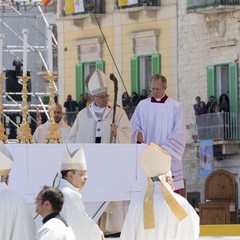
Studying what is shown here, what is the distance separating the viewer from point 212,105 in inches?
1838

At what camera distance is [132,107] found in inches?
1828

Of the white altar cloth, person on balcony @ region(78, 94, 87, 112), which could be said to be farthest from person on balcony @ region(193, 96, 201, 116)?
the white altar cloth

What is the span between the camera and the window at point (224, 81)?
46.3 m

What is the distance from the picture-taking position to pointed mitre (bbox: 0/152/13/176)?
15.1 meters

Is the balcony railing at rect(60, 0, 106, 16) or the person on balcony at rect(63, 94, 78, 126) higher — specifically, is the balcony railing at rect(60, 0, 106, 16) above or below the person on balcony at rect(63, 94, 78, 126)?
above

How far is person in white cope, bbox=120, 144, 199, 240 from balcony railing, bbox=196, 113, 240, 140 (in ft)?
102

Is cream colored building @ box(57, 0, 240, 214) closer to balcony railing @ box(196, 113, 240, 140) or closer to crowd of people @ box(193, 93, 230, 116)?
balcony railing @ box(196, 113, 240, 140)

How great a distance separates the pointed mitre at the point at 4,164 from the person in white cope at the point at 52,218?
4.55 feet

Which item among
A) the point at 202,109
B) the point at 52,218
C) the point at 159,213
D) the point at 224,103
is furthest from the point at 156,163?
the point at 202,109

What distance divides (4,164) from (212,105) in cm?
3174

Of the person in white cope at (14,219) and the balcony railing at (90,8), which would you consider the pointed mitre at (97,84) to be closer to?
the person in white cope at (14,219)

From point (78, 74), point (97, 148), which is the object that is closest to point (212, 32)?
point (78, 74)

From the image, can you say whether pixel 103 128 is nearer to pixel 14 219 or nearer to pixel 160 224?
pixel 160 224

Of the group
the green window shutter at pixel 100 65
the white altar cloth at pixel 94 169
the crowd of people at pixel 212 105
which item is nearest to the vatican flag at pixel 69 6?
the green window shutter at pixel 100 65
